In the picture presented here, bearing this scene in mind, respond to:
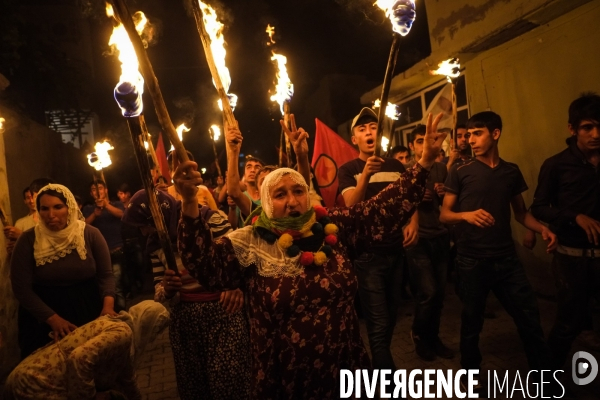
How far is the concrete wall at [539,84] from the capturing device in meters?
6.13

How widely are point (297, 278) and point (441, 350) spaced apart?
317 cm

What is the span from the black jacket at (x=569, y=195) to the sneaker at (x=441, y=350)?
183 cm

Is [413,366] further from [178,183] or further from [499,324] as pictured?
[178,183]

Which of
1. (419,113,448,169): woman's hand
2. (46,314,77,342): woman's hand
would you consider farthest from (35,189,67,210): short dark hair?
(419,113,448,169): woman's hand

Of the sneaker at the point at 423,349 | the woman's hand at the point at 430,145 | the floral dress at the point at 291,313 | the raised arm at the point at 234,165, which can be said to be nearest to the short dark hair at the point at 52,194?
the raised arm at the point at 234,165

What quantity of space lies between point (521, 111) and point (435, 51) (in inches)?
118

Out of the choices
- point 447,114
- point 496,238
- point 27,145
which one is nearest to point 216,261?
point 496,238

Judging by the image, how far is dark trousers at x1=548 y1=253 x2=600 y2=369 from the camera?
370 cm

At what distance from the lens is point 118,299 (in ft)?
20.6

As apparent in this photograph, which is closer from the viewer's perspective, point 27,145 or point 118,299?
point 118,299

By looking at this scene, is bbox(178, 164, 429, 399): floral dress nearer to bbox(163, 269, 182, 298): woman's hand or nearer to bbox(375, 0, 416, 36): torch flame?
bbox(163, 269, 182, 298): woman's hand

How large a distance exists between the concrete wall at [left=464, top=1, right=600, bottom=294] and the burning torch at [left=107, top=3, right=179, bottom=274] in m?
6.09

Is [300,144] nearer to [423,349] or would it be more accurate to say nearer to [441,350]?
[423,349]

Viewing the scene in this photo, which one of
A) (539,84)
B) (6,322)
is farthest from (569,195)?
(6,322)
